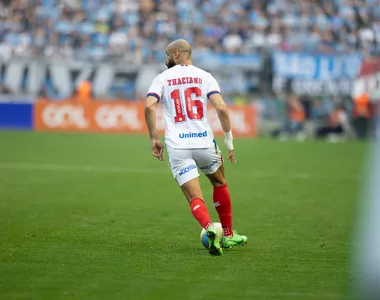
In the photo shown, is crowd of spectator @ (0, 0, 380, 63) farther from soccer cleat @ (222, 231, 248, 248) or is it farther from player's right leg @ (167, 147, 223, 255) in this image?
player's right leg @ (167, 147, 223, 255)

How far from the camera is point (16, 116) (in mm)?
29719

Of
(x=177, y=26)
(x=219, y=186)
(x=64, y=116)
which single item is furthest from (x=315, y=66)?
(x=219, y=186)

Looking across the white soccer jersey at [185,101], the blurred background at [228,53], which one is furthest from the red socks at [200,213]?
the blurred background at [228,53]

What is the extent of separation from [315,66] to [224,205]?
2201 cm

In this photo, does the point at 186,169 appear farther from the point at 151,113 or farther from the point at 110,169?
the point at 110,169

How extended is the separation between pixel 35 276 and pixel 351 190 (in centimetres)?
847

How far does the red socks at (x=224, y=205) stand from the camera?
836 centimetres

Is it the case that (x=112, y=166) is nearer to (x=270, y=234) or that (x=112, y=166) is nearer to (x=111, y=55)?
(x=270, y=234)

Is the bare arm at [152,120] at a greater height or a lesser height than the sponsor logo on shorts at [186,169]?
greater

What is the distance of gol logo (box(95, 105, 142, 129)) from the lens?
94.0 ft

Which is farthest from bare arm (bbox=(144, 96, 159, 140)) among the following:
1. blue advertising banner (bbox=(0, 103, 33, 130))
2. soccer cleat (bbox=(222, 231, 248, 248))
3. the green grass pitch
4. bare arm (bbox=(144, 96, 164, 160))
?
blue advertising banner (bbox=(0, 103, 33, 130))

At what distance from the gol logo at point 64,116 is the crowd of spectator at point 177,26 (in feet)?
11.5

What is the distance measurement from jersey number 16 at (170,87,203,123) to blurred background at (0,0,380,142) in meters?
19.4

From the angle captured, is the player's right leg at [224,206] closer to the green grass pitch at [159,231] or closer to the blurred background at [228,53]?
the green grass pitch at [159,231]
